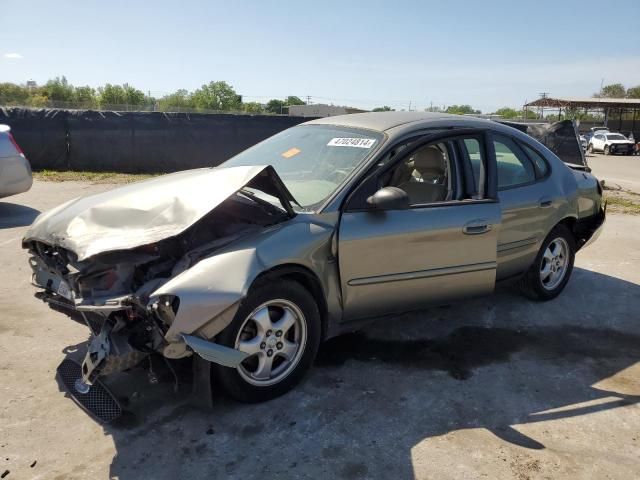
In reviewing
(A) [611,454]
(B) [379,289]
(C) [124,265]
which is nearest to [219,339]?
(C) [124,265]

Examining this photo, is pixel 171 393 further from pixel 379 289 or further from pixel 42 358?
pixel 379 289

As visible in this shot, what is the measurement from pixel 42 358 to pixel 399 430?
2.43 m

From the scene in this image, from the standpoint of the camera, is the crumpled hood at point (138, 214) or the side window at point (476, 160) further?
the side window at point (476, 160)

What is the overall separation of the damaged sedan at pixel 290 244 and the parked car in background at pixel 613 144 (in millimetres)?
34082

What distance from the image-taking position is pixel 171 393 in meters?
3.27

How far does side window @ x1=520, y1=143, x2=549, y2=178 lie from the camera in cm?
472

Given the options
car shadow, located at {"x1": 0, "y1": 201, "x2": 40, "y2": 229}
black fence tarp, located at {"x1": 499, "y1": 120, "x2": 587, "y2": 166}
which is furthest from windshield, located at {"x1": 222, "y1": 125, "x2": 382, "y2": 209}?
black fence tarp, located at {"x1": 499, "y1": 120, "x2": 587, "y2": 166}

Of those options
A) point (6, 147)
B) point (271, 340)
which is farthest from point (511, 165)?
point (6, 147)

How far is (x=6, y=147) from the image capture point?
820cm

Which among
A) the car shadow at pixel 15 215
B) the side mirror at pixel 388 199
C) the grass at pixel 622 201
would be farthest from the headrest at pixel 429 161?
the grass at pixel 622 201

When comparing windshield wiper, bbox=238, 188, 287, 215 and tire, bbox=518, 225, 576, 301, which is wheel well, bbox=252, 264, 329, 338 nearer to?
windshield wiper, bbox=238, 188, 287, 215

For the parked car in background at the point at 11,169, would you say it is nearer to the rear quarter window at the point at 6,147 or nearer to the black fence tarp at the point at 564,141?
the rear quarter window at the point at 6,147

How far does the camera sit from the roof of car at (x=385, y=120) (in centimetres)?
400

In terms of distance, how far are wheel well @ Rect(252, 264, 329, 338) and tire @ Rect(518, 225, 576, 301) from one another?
2338mm
